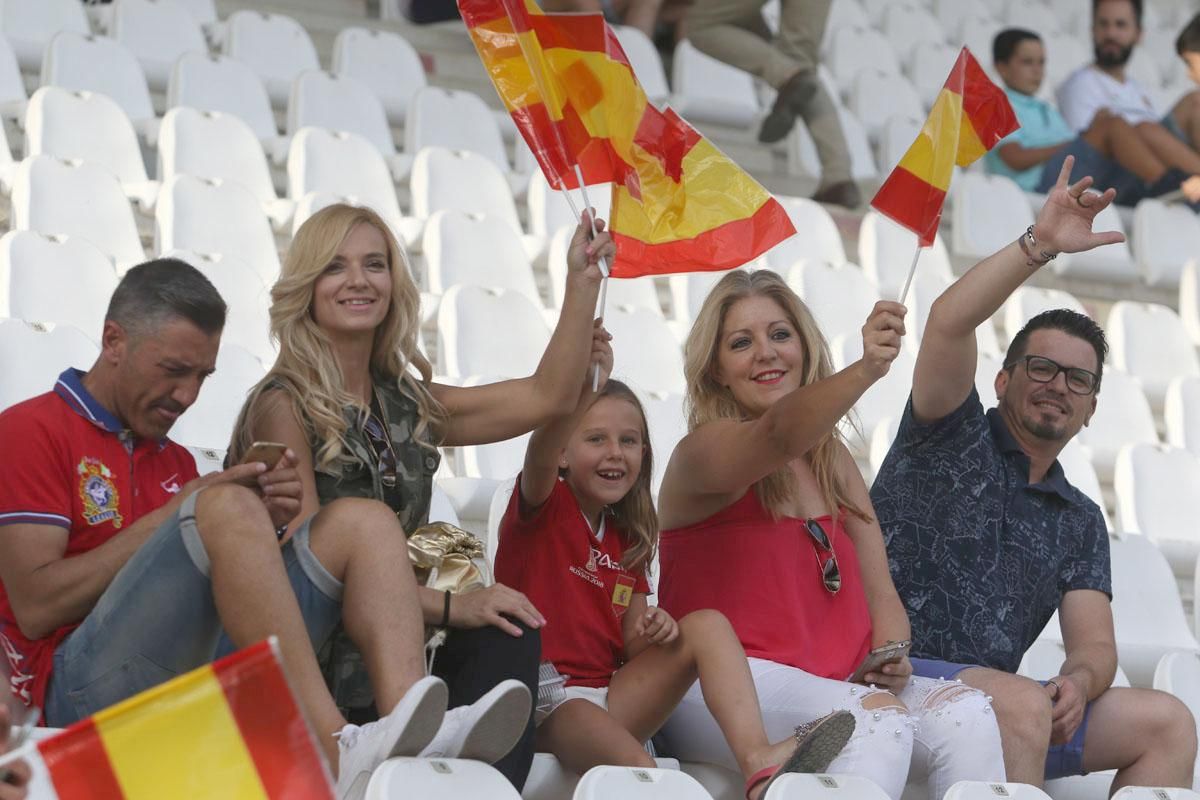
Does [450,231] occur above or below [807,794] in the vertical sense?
above

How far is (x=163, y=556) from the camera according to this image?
2.07 metres

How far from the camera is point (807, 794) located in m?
2.19

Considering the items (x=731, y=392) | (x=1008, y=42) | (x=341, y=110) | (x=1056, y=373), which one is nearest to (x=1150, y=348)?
(x=1008, y=42)

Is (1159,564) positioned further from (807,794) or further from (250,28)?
(250,28)

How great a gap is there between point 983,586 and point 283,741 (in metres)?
1.79

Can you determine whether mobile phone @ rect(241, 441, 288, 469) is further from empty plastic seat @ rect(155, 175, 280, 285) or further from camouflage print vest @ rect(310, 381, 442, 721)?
empty plastic seat @ rect(155, 175, 280, 285)

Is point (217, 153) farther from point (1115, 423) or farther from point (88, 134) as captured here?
point (1115, 423)

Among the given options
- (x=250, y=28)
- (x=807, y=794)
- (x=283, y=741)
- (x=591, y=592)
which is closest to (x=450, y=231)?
(x=250, y=28)

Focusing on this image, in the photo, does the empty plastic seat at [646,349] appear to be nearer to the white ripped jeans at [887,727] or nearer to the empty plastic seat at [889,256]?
the empty plastic seat at [889,256]

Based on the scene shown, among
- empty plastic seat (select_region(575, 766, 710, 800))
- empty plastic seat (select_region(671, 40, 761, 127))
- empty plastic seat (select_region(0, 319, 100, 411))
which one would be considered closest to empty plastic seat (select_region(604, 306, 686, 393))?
empty plastic seat (select_region(0, 319, 100, 411))

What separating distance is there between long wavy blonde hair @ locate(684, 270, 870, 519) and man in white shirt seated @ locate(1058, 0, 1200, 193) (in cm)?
424

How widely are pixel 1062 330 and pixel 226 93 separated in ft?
9.75

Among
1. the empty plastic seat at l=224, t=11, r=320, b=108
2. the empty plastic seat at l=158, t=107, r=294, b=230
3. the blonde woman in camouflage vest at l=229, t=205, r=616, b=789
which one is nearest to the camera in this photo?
the blonde woman in camouflage vest at l=229, t=205, r=616, b=789

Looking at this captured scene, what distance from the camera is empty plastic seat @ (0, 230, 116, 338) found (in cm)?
352
